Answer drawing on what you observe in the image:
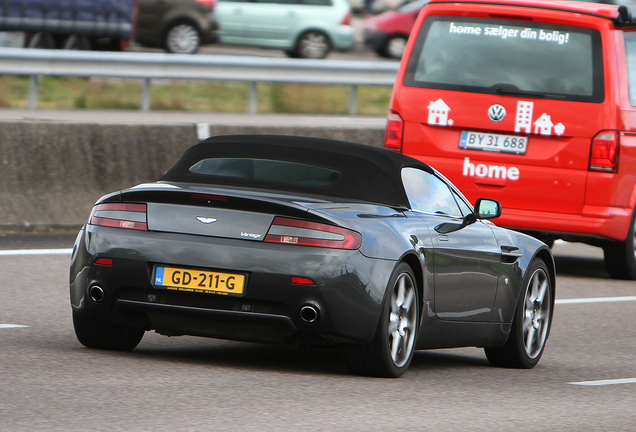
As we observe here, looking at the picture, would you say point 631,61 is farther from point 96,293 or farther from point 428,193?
point 96,293

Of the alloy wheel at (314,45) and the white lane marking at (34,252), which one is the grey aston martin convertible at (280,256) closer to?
the white lane marking at (34,252)

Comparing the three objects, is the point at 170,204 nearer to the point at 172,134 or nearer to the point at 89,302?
the point at 89,302

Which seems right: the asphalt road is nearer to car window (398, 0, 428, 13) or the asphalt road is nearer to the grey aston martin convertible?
the grey aston martin convertible

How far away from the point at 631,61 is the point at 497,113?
1306mm

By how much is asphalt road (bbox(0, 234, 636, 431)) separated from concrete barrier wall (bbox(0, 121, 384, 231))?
338 centimetres

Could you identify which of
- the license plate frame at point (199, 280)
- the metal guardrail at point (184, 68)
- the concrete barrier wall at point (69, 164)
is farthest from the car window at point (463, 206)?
the metal guardrail at point (184, 68)

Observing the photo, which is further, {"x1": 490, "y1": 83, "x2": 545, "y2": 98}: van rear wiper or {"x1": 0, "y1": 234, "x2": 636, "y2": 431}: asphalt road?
{"x1": 490, "y1": 83, "x2": 545, "y2": 98}: van rear wiper

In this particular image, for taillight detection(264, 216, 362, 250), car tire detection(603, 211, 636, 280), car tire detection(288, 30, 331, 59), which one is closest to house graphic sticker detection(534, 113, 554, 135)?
car tire detection(603, 211, 636, 280)

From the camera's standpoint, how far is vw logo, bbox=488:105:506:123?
Answer: 1182cm

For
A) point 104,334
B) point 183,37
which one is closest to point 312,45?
point 183,37

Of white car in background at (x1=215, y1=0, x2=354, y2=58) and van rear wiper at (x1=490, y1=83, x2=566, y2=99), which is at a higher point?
van rear wiper at (x1=490, y1=83, x2=566, y2=99)

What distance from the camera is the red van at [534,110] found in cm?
1170

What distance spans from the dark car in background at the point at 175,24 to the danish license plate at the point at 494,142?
1670 centimetres

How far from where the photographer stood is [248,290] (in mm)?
6590
